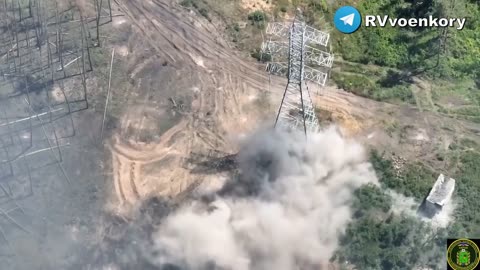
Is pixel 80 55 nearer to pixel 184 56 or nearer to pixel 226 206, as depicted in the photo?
pixel 184 56

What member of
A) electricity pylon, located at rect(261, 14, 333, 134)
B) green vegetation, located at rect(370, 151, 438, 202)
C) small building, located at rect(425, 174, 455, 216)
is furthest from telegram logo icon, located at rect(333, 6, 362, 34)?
small building, located at rect(425, 174, 455, 216)

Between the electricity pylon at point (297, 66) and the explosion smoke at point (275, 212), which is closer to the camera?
the electricity pylon at point (297, 66)

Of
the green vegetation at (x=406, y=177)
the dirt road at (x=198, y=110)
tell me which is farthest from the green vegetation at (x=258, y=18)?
the green vegetation at (x=406, y=177)

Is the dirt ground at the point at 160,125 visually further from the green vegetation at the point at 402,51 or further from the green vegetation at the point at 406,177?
the green vegetation at the point at 402,51

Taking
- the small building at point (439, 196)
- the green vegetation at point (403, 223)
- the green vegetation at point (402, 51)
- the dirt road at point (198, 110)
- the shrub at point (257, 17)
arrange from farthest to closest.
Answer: the shrub at point (257, 17) < the green vegetation at point (402, 51) < the dirt road at point (198, 110) < the small building at point (439, 196) < the green vegetation at point (403, 223)

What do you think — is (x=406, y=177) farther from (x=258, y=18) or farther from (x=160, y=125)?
(x=160, y=125)

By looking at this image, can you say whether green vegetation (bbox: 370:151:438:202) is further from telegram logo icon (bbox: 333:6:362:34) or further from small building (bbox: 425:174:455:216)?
telegram logo icon (bbox: 333:6:362:34)
